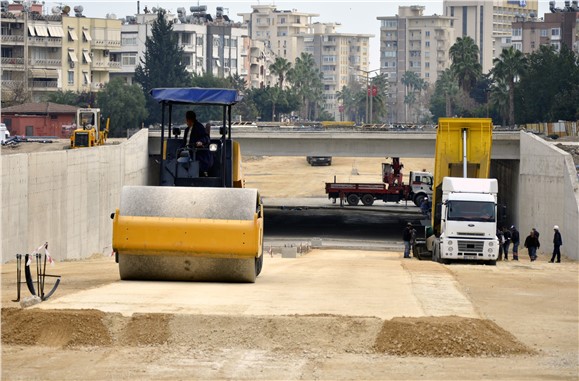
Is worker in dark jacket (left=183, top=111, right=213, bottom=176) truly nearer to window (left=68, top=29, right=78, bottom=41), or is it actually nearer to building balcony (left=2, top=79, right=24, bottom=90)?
building balcony (left=2, top=79, right=24, bottom=90)

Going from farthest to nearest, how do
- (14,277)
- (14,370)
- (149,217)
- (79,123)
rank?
(79,123) → (14,277) → (149,217) → (14,370)

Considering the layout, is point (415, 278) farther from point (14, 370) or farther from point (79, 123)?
point (79, 123)

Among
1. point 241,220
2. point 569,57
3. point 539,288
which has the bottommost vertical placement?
point 539,288

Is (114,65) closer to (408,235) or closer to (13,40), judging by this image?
(13,40)

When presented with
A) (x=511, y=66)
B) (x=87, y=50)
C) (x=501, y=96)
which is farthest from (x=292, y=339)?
(x=87, y=50)

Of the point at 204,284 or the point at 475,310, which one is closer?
the point at 475,310

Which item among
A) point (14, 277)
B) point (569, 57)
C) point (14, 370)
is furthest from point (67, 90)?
point (14, 370)

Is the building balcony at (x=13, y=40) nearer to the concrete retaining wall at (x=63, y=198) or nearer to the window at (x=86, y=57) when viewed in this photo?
the window at (x=86, y=57)

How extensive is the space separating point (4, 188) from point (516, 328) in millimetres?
22807

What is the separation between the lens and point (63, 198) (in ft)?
163

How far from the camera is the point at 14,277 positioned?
2861 cm

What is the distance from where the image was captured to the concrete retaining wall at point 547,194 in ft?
168

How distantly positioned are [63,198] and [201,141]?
24.5m

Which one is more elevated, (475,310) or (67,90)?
(67,90)
